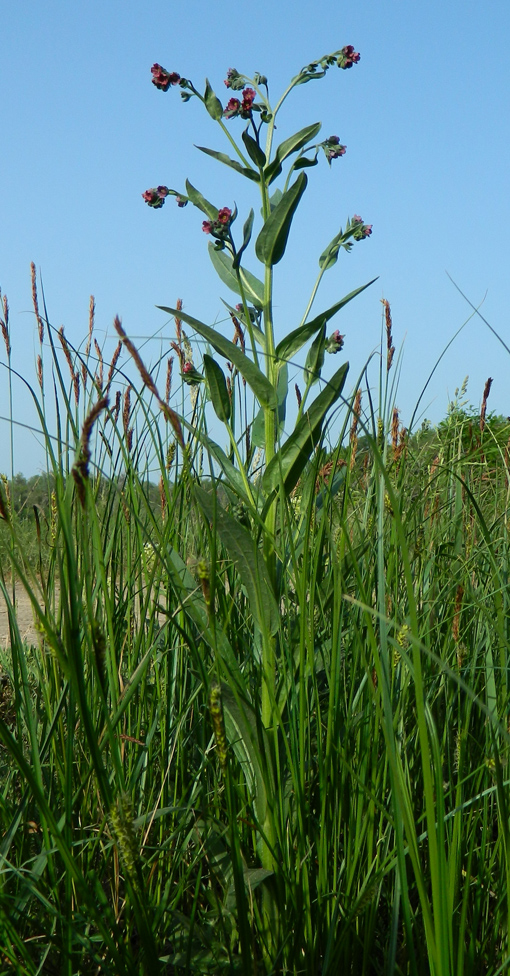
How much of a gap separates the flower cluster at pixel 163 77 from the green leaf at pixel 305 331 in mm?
690

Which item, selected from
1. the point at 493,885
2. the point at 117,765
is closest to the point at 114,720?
the point at 117,765

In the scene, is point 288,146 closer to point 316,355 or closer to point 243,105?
point 243,105

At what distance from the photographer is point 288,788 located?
1.13m

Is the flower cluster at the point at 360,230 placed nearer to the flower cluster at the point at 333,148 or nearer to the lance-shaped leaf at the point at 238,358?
the flower cluster at the point at 333,148

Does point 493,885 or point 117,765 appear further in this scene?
point 493,885

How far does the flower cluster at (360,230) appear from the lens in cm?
161

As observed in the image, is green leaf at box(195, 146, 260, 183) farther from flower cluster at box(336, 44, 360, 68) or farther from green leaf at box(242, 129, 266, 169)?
flower cluster at box(336, 44, 360, 68)

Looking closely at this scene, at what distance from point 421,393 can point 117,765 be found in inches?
45.3

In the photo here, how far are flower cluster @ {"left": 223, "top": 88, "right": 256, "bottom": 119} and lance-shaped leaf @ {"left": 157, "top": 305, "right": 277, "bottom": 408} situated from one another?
52 cm

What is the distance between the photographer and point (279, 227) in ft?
4.71

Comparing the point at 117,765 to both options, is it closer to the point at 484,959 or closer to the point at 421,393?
the point at 484,959

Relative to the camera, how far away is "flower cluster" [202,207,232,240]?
4.81 ft

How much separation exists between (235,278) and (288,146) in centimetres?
28

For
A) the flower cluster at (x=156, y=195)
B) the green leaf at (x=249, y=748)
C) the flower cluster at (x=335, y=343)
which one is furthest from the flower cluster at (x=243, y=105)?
the green leaf at (x=249, y=748)
